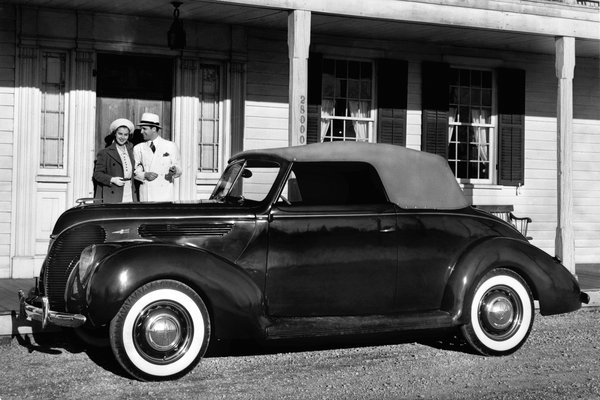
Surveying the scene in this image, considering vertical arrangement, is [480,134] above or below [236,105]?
below

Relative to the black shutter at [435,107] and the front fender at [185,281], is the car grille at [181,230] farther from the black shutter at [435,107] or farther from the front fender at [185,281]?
the black shutter at [435,107]

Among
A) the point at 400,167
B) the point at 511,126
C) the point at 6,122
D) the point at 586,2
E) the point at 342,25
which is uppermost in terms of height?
the point at 586,2

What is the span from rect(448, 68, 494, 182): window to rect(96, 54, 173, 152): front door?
15.1 feet

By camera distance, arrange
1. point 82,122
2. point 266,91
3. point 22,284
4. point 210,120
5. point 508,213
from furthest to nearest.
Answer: point 508,213 → point 266,91 → point 210,120 → point 82,122 → point 22,284

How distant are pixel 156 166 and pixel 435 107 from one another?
5.68 metres

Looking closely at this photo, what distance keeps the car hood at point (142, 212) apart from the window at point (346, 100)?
22.0 feet

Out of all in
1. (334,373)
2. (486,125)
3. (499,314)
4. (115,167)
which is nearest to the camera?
(334,373)

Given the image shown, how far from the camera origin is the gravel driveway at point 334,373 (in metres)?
5.57

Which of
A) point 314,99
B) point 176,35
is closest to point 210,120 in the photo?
point 176,35

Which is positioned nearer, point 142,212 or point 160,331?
point 160,331

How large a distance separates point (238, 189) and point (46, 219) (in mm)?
5031

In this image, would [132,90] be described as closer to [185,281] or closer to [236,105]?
[236,105]

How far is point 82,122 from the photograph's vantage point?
11.5 m

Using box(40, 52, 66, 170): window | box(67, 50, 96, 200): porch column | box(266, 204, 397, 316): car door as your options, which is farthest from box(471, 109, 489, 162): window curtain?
box(266, 204, 397, 316): car door
